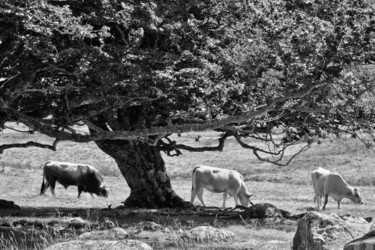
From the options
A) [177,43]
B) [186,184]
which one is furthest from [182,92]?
[186,184]

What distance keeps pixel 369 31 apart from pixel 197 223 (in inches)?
317

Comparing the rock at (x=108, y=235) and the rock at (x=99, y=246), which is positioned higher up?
the rock at (x=99, y=246)

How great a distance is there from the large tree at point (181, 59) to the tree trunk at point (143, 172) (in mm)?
4029

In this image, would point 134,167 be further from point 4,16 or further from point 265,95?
point 4,16

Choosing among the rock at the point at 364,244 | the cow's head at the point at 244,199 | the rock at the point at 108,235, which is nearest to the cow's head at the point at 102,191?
the cow's head at the point at 244,199

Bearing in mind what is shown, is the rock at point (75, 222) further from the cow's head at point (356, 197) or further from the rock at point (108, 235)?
the cow's head at point (356, 197)

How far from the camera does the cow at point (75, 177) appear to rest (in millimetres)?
39406

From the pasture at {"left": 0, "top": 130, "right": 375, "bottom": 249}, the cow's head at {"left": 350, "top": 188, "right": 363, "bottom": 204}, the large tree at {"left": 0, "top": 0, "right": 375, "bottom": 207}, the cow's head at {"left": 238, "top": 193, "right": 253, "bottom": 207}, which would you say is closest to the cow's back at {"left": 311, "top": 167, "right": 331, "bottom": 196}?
the pasture at {"left": 0, "top": 130, "right": 375, "bottom": 249}

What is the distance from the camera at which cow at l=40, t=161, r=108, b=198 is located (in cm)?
3941

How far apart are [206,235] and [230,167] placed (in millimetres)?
40887

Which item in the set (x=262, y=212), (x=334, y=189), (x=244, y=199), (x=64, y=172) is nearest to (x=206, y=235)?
(x=262, y=212)

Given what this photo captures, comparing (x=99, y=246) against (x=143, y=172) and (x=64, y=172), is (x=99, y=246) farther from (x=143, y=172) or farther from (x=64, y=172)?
(x=64, y=172)

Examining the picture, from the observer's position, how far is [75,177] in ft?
133

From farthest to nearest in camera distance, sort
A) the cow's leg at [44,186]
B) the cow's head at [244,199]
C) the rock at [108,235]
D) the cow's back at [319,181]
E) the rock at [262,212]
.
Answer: the cow's leg at [44,186], the cow's back at [319,181], the cow's head at [244,199], the rock at [262,212], the rock at [108,235]
